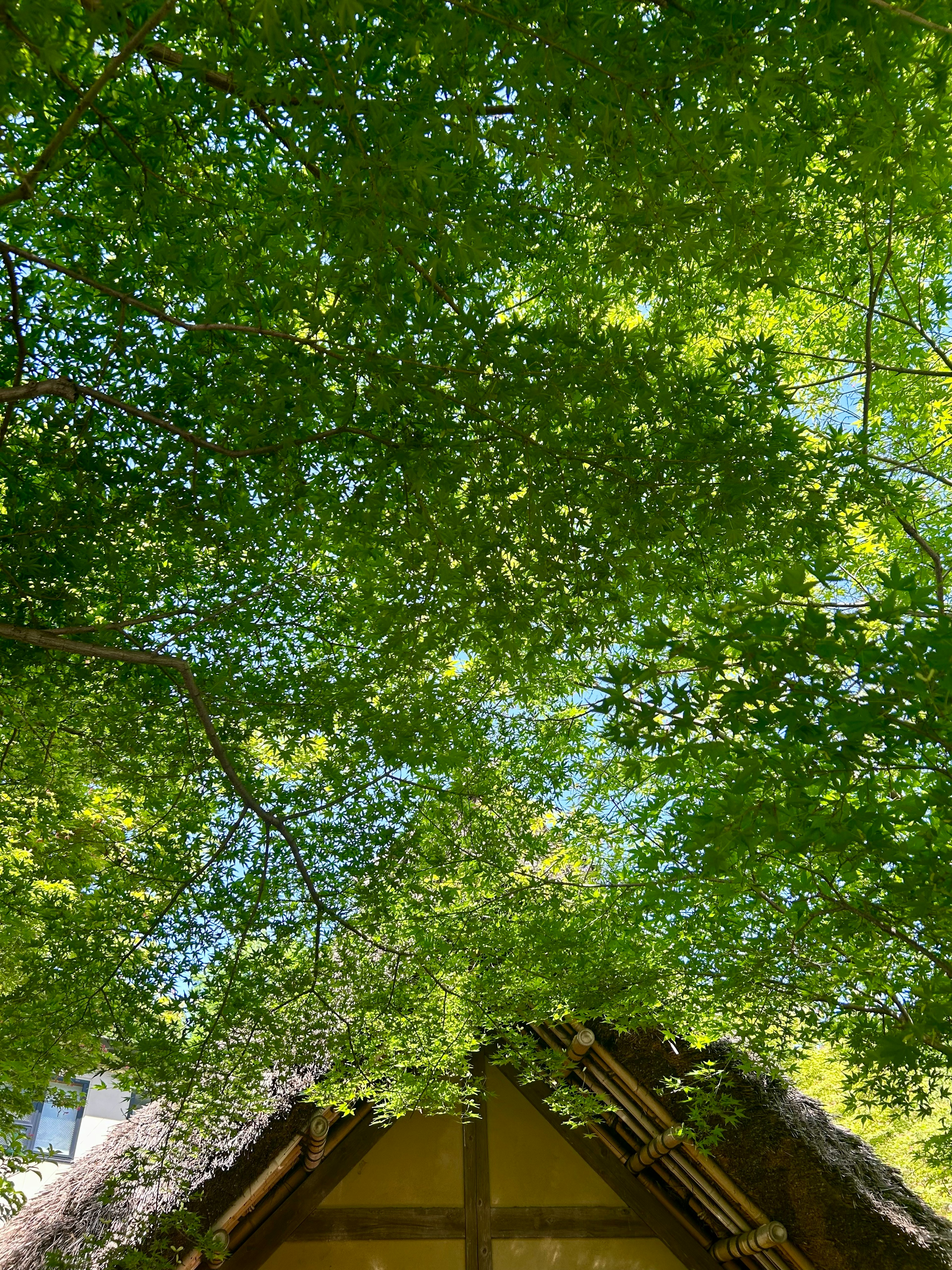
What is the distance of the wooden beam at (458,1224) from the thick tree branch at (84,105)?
6317mm

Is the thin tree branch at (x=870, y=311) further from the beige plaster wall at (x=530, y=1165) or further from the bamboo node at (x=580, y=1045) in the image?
the beige plaster wall at (x=530, y=1165)

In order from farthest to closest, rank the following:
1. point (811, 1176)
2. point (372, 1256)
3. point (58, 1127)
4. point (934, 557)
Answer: point (58, 1127)
point (372, 1256)
point (811, 1176)
point (934, 557)

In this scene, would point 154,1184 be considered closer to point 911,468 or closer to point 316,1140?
point 316,1140

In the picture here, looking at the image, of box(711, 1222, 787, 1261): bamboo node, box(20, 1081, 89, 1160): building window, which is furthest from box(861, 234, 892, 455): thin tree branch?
box(20, 1081, 89, 1160): building window

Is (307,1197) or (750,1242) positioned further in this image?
(307,1197)

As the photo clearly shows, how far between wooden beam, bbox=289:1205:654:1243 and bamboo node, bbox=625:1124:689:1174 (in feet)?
1.07

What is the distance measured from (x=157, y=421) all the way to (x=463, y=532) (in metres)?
1.18

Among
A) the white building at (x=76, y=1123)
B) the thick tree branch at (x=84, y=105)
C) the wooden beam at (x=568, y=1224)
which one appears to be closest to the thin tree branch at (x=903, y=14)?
the thick tree branch at (x=84, y=105)

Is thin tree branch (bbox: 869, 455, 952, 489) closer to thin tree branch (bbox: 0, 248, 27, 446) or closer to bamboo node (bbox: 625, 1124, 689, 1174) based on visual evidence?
thin tree branch (bbox: 0, 248, 27, 446)

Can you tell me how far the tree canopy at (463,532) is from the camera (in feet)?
7.30

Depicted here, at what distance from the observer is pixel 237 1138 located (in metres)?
5.11

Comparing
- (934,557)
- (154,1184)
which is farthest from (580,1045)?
(934,557)

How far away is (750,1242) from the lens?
5.23 metres

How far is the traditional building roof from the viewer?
4781 millimetres
